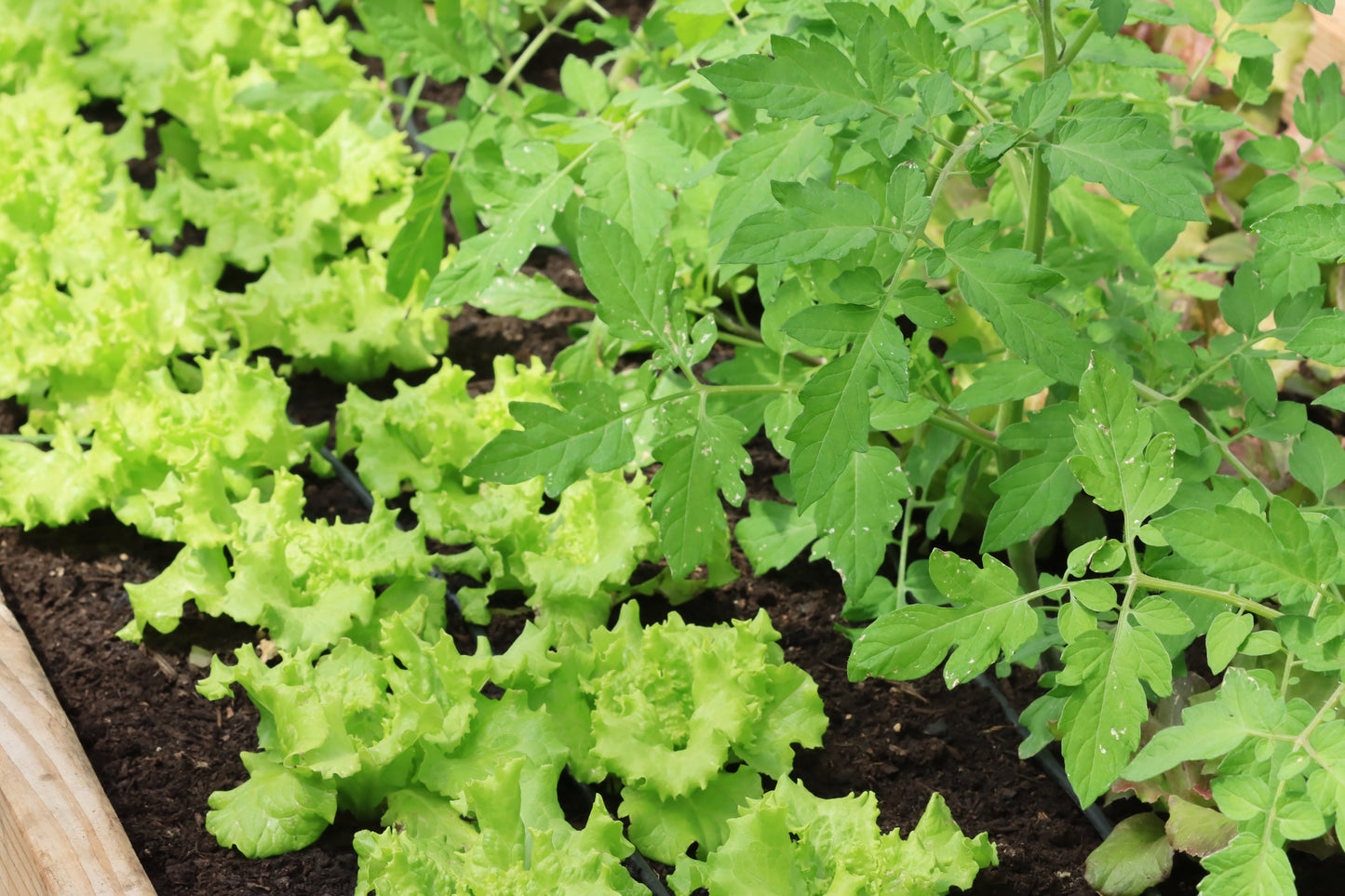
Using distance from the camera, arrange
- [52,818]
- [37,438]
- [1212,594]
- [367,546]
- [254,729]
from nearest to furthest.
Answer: [1212,594] → [52,818] → [254,729] → [367,546] → [37,438]

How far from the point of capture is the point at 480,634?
5.78 ft

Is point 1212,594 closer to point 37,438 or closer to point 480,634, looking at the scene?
point 480,634

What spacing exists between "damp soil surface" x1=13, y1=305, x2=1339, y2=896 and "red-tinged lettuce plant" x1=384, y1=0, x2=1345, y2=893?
11 cm

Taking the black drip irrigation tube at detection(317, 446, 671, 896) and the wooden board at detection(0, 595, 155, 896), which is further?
the black drip irrigation tube at detection(317, 446, 671, 896)

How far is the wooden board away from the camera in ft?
4.40

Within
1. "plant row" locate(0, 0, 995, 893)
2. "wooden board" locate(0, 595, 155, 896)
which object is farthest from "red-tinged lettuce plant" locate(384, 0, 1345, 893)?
"wooden board" locate(0, 595, 155, 896)

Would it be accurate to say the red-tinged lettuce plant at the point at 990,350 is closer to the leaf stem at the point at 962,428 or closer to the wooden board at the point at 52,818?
the leaf stem at the point at 962,428

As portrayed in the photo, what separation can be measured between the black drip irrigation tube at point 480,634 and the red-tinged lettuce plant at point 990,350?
0.37m

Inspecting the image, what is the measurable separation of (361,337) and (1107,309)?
1.24 m

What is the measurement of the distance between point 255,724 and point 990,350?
49.7 inches

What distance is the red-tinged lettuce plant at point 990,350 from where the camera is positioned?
1.10 metres

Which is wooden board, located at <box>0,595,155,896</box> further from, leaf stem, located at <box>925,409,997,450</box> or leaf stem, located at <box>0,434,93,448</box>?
leaf stem, located at <box>925,409,997,450</box>

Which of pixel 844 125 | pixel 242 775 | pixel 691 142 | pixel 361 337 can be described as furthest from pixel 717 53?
pixel 242 775

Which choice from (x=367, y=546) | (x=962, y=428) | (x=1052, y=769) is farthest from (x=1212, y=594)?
(x=367, y=546)
